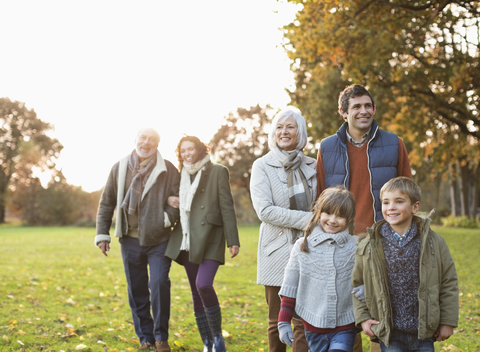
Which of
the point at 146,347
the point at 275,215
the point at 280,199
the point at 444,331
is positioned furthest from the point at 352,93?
the point at 146,347

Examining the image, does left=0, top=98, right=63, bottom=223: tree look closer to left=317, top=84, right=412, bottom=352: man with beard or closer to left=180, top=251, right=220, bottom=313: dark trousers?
left=180, top=251, right=220, bottom=313: dark trousers

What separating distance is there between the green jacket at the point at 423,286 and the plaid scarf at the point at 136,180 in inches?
108

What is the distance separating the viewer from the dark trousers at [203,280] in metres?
4.55

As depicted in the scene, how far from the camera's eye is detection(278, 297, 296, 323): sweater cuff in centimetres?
309

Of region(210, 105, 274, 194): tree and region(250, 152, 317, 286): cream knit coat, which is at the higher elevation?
region(210, 105, 274, 194): tree

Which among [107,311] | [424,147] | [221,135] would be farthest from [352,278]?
[221,135]

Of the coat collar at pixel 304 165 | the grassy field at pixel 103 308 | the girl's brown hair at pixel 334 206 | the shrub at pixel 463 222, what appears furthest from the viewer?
the shrub at pixel 463 222

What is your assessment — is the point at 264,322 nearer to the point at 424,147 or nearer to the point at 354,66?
the point at 354,66

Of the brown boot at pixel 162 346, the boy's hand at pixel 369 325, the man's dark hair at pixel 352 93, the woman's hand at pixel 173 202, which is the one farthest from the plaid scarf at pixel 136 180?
the boy's hand at pixel 369 325

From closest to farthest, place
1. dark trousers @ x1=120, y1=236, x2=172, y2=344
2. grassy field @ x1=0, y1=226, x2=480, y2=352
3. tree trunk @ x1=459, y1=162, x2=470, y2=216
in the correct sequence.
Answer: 1. dark trousers @ x1=120, y1=236, x2=172, y2=344
2. grassy field @ x1=0, y1=226, x2=480, y2=352
3. tree trunk @ x1=459, y1=162, x2=470, y2=216

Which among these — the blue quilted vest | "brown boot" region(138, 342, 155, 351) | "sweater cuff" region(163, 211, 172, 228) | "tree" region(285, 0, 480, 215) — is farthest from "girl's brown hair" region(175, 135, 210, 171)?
"tree" region(285, 0, 480, 215)

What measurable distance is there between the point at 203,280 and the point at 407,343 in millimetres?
2177

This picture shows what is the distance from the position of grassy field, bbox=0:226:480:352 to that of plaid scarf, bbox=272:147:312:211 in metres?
2.27

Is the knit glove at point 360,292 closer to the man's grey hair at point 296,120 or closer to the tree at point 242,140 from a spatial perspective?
the man's grey hair at point 296,120
